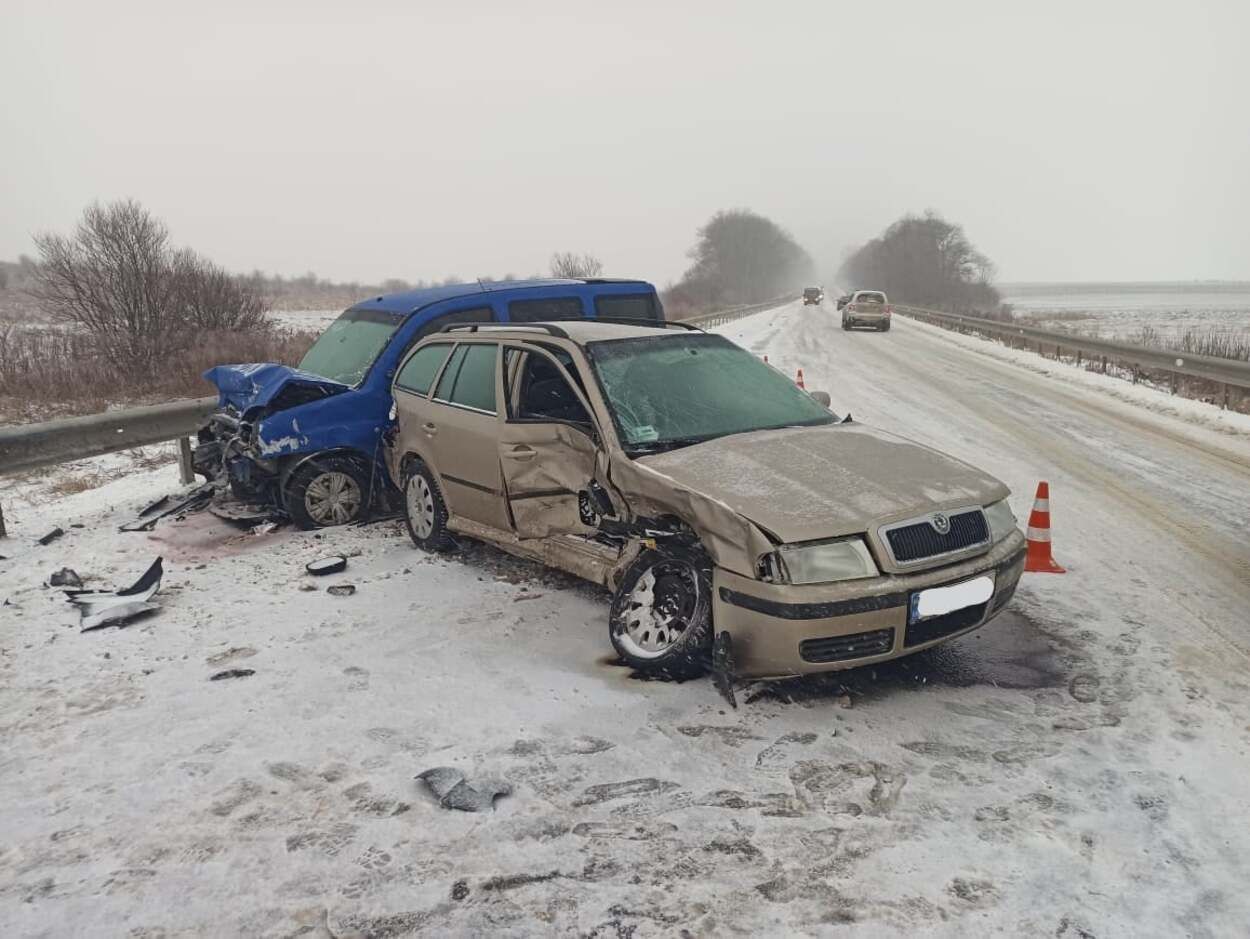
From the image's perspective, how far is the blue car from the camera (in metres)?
6.95

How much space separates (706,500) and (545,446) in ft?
4.91

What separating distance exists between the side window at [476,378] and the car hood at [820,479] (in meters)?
1.66

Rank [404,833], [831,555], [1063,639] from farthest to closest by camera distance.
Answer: [1063,639]
[831,555]
[404,833]

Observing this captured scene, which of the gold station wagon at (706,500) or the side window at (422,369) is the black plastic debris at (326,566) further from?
the side window at (422,369)

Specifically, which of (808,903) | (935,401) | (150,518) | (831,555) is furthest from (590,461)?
(935,401)

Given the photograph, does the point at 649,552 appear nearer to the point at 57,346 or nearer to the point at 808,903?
the point at 808,903

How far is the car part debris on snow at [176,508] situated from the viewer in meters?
7.20

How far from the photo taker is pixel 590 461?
15.4 feet

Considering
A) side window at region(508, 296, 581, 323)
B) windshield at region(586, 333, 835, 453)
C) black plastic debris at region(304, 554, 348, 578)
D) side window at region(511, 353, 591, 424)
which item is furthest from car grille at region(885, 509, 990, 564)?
side window at region(508, 296, 581, 323)

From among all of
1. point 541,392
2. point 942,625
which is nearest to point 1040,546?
point 942,625

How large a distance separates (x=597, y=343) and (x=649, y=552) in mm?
1589

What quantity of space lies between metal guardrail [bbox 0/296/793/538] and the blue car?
2.01 ft

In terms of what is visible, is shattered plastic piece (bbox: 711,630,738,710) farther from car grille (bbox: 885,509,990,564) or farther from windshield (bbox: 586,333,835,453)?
windshield (bbox: 586,333,835,453)

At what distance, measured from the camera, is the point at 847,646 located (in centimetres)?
360
